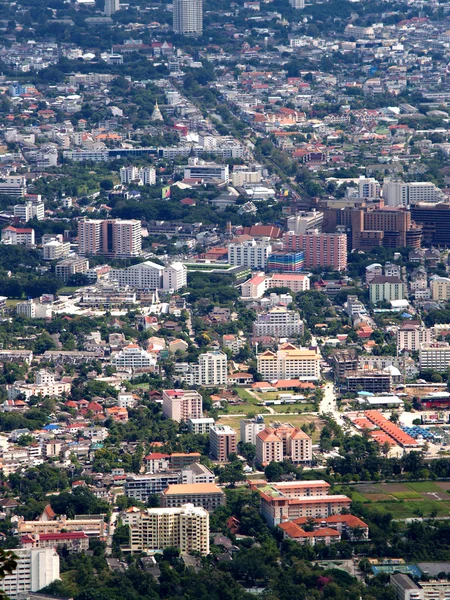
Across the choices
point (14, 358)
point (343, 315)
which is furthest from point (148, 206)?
point (14, 358)

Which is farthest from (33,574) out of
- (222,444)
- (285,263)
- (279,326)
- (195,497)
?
(285,263)

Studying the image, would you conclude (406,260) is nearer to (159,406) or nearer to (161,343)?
(161,343)

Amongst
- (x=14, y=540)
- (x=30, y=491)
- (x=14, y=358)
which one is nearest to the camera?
(x=14, y=540)

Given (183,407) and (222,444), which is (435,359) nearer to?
(183,407)

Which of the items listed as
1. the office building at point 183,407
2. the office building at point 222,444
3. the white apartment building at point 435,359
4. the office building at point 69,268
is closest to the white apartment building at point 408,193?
the office building at point 69,268

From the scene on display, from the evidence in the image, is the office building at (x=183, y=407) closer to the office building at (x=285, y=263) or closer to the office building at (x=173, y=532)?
the office building at (x=173, y=532)

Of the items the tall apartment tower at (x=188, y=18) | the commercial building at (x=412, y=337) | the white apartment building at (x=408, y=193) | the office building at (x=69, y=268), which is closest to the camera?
the commercial building at (x=412, y=337)
